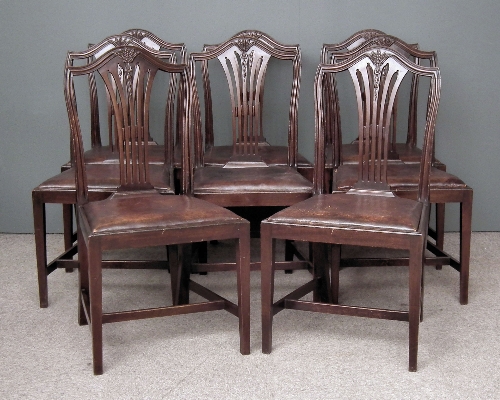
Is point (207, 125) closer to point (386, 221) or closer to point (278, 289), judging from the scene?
point (278, 289)

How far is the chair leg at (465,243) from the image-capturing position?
9.70ft

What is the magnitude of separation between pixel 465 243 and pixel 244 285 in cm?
104

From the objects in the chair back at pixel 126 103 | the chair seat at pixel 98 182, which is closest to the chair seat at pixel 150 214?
the chair back at pixel 126 103

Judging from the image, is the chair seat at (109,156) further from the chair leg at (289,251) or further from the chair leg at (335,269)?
the chair leg at (335,269)

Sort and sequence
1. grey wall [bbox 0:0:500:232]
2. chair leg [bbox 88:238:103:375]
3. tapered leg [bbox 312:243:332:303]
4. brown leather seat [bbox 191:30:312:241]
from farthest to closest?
grey wall [bbox 0:0:500:232] < brown leather seat [bbox 191:30:312:241] < tapered leg [bbox 312:243:332:303] < chair leg [bbox 88:238:103:375]

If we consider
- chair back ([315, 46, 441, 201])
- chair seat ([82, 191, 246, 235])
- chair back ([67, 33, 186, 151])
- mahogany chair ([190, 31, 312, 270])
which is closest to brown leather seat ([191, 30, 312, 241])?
mahogany chair ([190, 31, 312, 270])

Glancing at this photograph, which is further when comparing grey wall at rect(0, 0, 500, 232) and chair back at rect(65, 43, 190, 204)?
grey wall at rect(0, 0, 500, 232)

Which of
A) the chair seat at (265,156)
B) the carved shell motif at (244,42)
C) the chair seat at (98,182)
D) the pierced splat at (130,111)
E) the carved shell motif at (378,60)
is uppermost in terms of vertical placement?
the carved shell motif at (244,42)

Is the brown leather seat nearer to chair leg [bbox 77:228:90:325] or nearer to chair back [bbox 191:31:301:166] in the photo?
chair back [bbox 191:31:301:166]

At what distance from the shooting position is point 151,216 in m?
2.41

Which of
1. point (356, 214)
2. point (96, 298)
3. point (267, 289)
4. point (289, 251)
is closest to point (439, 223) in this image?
point (289, 251)

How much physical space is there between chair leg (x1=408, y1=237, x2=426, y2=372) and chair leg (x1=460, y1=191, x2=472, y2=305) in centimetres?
67

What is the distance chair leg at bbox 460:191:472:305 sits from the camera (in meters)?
2.96

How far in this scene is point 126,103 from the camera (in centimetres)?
270
